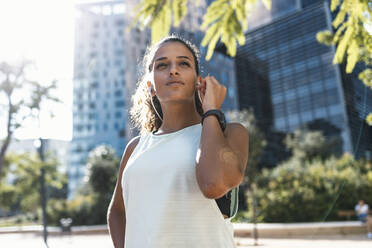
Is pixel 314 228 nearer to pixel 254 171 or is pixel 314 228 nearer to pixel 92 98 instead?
pixel 254 171

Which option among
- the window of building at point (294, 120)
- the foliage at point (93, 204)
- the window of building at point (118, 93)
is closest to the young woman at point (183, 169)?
the foliage at point (93, 204)

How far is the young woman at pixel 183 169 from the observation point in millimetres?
1174

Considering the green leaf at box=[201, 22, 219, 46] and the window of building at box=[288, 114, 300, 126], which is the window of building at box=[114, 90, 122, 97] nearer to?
the window of building at box=[288, 114, 300, 126]

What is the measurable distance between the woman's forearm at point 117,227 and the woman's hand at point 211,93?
710mm

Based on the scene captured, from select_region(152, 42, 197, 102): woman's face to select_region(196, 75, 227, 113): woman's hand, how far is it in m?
0.10

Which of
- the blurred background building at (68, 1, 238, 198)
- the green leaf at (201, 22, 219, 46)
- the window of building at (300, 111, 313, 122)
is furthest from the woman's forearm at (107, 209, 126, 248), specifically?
the blurred background building at (68, 1, 238, 198)

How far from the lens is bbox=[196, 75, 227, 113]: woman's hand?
134 centimetres

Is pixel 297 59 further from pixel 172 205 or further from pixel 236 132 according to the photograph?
pixel 172 205

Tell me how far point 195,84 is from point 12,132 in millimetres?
18952

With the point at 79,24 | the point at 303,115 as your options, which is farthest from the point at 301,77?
the point at 79,24

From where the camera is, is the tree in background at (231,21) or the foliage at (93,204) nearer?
the tree in background at (231,21)

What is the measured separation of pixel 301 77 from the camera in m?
13.3

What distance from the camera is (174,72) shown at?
4.85 feet

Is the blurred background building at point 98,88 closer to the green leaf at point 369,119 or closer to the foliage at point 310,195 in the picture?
the foliage at point 310,195
